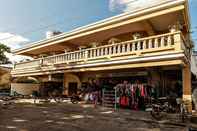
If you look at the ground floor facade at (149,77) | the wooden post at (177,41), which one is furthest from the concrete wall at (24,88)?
the wooden post at (177,41)

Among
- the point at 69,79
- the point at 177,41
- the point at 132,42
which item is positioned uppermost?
the point at 132,42

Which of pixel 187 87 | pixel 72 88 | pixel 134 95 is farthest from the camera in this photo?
pixel 72 88

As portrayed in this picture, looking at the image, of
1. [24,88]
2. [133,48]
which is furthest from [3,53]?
[133,48]

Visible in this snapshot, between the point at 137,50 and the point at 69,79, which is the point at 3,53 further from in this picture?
the point at 137,50

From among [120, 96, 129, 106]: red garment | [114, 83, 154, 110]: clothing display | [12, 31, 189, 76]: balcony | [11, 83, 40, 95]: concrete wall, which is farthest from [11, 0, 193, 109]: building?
[11, 83, 40, 95]: concrete wall

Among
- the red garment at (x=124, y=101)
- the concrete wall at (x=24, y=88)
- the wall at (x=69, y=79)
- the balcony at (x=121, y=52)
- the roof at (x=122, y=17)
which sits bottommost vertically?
the red garment at (x=124, y=101)

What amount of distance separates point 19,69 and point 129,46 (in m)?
12.6

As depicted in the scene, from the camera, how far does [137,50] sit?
1056 centimetres

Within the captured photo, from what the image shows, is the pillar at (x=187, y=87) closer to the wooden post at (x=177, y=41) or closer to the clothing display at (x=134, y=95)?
the clothing display at (x=134, y=95)

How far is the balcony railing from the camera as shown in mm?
9269

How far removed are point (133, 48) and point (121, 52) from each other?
793 millimetres

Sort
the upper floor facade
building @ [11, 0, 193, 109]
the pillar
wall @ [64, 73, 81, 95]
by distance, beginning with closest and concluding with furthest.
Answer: the upper floor facade
building @ [11, 0, 193, 109]
the pillar
wall @ [64, 73, 81, 95]

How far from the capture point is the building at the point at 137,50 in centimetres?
966

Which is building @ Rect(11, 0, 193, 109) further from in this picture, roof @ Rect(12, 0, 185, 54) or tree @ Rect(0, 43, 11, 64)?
tree @ Rect(0, 43, 11, 64)
